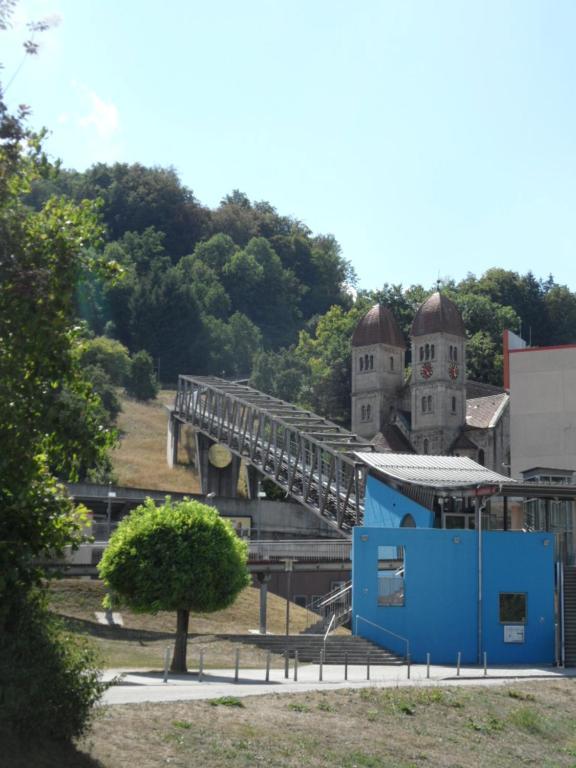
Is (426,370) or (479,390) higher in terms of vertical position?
(426,370)

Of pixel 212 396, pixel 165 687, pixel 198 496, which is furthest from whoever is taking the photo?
pixel 212 396

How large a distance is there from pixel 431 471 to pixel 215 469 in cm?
5512

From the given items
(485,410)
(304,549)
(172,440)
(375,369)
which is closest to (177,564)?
(304,549)

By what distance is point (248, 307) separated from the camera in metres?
185

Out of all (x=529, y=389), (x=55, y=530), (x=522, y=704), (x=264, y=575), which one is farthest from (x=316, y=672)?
(x=529, y=389)

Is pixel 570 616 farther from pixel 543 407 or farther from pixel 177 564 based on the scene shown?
pixel 543 407

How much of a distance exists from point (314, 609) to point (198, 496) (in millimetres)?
22254

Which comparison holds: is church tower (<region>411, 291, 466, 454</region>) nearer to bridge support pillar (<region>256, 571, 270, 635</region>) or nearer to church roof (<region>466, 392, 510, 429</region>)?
church roof (<region>466, 392, 510, 429</region>)

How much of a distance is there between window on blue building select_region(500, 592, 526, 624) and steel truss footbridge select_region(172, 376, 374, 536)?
18.6 meters

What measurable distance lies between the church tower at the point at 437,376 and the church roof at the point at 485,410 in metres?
1.12

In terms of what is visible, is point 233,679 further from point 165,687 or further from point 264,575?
point 264,575

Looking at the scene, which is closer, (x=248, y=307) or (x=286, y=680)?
(x=286, y=680)

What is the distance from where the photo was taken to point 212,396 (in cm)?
10656

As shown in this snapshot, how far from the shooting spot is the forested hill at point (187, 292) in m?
159
